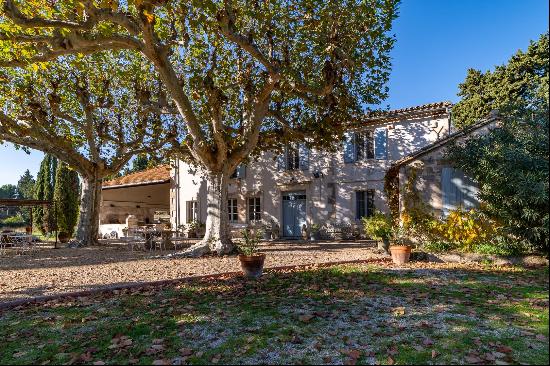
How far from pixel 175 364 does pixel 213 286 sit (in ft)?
11.9

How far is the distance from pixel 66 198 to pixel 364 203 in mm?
18631

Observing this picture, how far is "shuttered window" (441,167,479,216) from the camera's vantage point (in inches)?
429

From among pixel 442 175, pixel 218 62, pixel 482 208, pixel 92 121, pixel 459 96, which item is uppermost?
pixel 459 96

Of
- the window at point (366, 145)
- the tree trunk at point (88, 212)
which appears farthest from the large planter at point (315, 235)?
the tree trunk at point (88, 212)

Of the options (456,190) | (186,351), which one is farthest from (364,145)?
(186,351)

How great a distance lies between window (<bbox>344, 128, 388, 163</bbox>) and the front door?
3266 mm

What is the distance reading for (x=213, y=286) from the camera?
7039 mm

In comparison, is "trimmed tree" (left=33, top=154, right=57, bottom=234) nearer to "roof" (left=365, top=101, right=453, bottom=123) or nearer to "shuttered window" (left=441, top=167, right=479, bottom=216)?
"roof" (left=365, top=101, right=453, bottom=123)

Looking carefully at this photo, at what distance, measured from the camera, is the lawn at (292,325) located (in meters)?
3.55

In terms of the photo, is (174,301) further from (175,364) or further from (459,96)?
(459,96)

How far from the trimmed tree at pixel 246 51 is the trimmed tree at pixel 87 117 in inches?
98.7

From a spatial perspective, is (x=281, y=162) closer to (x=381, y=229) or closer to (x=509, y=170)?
(x=381, y=229)

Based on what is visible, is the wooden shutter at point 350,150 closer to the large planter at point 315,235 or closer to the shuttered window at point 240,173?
the large planter at point 315,235

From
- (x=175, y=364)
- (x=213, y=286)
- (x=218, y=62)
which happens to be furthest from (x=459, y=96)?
(x=175, y=364)
